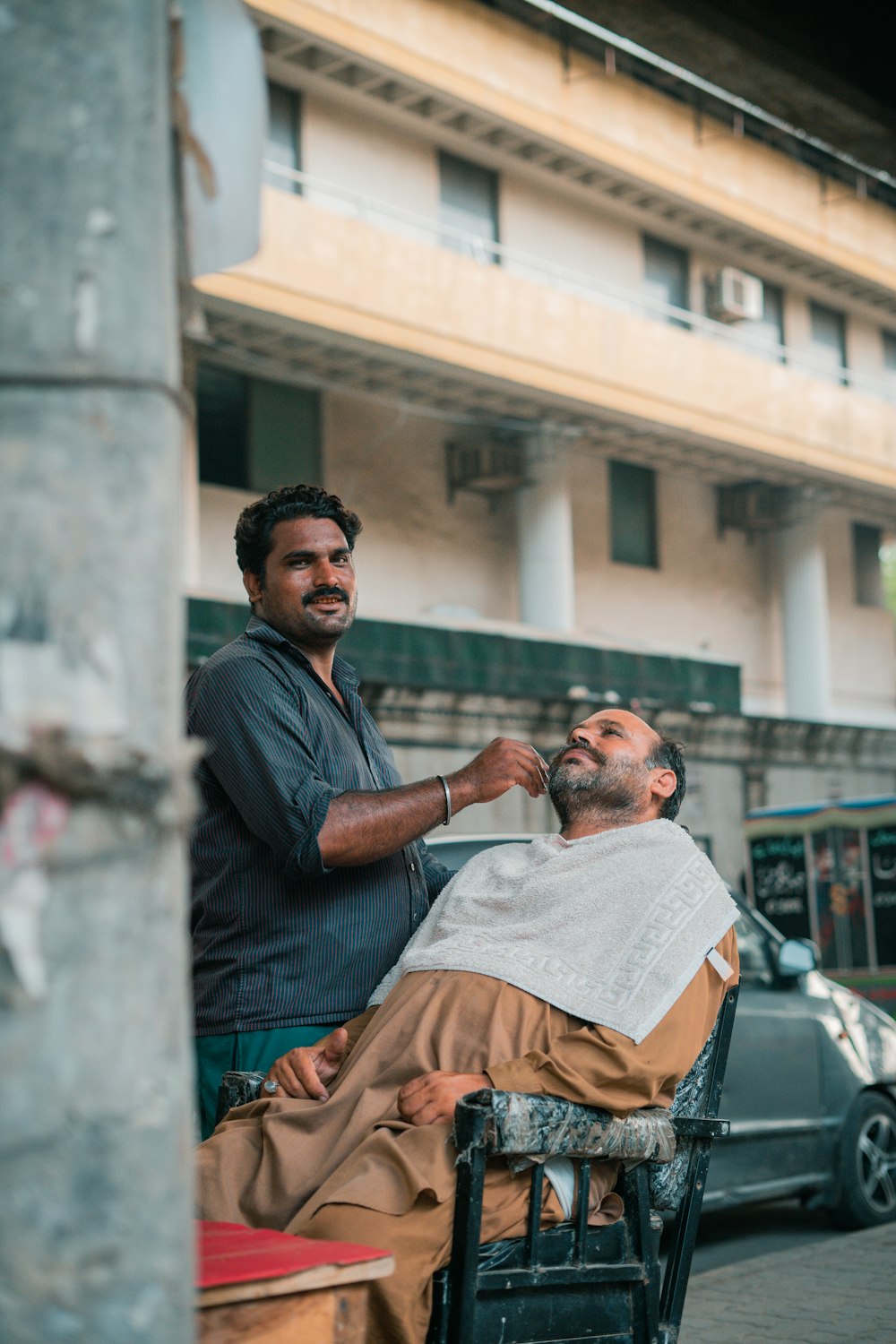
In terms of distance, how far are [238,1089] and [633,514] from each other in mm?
19632

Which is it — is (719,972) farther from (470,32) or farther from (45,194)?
(470,32)

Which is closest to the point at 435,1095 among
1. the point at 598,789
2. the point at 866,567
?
the point at 598,789

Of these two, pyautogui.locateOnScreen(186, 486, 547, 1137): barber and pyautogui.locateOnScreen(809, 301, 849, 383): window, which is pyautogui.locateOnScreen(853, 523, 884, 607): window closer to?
pyautogui.locateOnScreen(809, 301, 849, 383): window

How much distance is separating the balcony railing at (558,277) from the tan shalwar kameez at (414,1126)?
1423cm

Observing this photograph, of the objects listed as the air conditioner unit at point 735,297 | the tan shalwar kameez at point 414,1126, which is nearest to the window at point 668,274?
the air conditioner unit at point 735,297

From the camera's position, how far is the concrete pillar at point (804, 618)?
76.9 ft

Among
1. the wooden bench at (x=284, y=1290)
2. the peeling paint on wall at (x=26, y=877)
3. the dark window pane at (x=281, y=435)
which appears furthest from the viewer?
the dark window pane at (x=281, y=435)

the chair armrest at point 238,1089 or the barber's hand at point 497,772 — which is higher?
the barber's hand at point 497,772

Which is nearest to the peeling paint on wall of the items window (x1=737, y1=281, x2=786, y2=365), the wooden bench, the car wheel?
the wooden bench

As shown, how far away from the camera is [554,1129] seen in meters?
2.81

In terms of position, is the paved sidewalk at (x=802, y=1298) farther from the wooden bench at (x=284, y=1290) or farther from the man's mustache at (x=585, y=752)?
the wooden bench at (x=284, y=1290)

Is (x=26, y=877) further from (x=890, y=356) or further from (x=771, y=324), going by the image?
(x=890, y=356)

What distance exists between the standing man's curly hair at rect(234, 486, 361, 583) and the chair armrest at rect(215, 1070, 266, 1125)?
3.87 feet

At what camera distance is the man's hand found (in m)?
2.94
